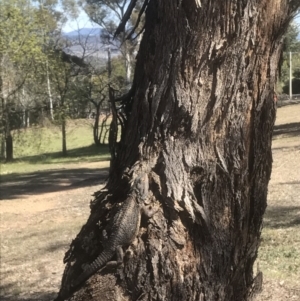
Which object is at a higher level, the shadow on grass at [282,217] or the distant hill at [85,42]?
the distant hill at [85,42]

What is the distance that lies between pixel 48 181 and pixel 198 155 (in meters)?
16.5

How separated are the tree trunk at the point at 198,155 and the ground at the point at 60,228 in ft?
8.89

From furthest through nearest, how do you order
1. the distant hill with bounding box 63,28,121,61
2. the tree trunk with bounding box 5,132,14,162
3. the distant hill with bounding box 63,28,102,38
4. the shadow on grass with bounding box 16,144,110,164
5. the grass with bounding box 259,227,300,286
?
the distant hill with bounding box 63,28,102,38
the distant hill with bounding box 63,28,121,61
the tree trunk with bounding box 5,132,14,162
the shadow on grass with bounding box 16,144,110,164
the grass with bounding box 259,227,300,286

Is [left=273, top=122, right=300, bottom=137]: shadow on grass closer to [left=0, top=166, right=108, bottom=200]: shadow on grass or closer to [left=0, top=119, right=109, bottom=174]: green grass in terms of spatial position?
[left=0, top=166, right=108, bottom=200]: shadow on grass

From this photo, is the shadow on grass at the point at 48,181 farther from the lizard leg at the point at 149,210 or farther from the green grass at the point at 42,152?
the lizard leg at the point at 149,210

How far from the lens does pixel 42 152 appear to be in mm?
31812

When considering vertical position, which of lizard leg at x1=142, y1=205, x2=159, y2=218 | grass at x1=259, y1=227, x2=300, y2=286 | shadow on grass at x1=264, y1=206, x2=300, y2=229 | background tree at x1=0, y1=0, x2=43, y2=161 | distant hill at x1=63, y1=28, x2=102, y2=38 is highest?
distant hill at x1=63, y1=28, x2=102, y2=38

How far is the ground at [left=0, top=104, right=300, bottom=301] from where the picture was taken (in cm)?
610

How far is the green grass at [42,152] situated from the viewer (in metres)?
25.5

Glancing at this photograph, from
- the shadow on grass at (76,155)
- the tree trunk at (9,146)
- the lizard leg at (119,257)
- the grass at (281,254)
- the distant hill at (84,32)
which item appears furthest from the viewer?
the distant hill at (84,32)

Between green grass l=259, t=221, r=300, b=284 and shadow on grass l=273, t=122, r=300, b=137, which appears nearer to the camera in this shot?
green grass l=259, t=221, r=300, b=284

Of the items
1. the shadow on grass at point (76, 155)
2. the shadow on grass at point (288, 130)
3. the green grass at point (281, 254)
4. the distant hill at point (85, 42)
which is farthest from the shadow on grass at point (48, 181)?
the distant hill at point (85, 42)

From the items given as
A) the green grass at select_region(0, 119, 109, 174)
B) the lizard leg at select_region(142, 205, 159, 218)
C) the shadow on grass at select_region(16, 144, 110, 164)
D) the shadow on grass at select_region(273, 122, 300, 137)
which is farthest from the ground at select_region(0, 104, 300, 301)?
the shadow on grass at select_region(16, 144, 110, 164)

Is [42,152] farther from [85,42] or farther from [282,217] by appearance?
[282,217]
